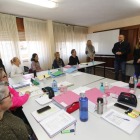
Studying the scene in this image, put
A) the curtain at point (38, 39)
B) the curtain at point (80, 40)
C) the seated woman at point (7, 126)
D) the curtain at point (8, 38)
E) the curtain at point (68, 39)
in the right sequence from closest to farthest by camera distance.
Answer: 1. the seated woman at point (7, 126)
2. the curtain at point (8, 38)
3. the curtain at point (38, 39)
4. the curtain at point (68, 39)
5. the curtain at point (80, 40)

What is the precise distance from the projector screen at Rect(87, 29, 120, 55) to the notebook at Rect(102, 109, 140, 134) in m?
4.93

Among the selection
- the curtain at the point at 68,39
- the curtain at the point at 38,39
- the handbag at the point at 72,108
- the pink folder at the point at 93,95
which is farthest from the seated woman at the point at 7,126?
the curtain at the point at 68,39

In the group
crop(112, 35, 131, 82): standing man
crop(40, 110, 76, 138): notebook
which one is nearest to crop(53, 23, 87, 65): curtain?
crop(112, 35, 131, 82): standing man

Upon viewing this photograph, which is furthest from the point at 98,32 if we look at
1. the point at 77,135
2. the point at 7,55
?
the point at 77,135

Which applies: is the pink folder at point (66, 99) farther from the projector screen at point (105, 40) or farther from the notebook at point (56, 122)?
the projector screen at point (105, 40)

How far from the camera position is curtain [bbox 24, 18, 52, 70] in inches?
160

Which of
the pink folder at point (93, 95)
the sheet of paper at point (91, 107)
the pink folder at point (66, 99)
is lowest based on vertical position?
the sheet of paper at point (91, 107)

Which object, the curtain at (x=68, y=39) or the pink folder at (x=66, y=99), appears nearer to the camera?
the pink folder at (x=66, y=99)

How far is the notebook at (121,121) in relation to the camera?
80cm

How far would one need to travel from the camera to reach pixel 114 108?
107 centimetres

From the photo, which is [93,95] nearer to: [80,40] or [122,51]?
[122,51]

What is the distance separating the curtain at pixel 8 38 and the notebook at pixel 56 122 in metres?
3.59

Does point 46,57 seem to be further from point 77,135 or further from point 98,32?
point 77,135

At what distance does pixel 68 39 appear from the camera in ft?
18.3
